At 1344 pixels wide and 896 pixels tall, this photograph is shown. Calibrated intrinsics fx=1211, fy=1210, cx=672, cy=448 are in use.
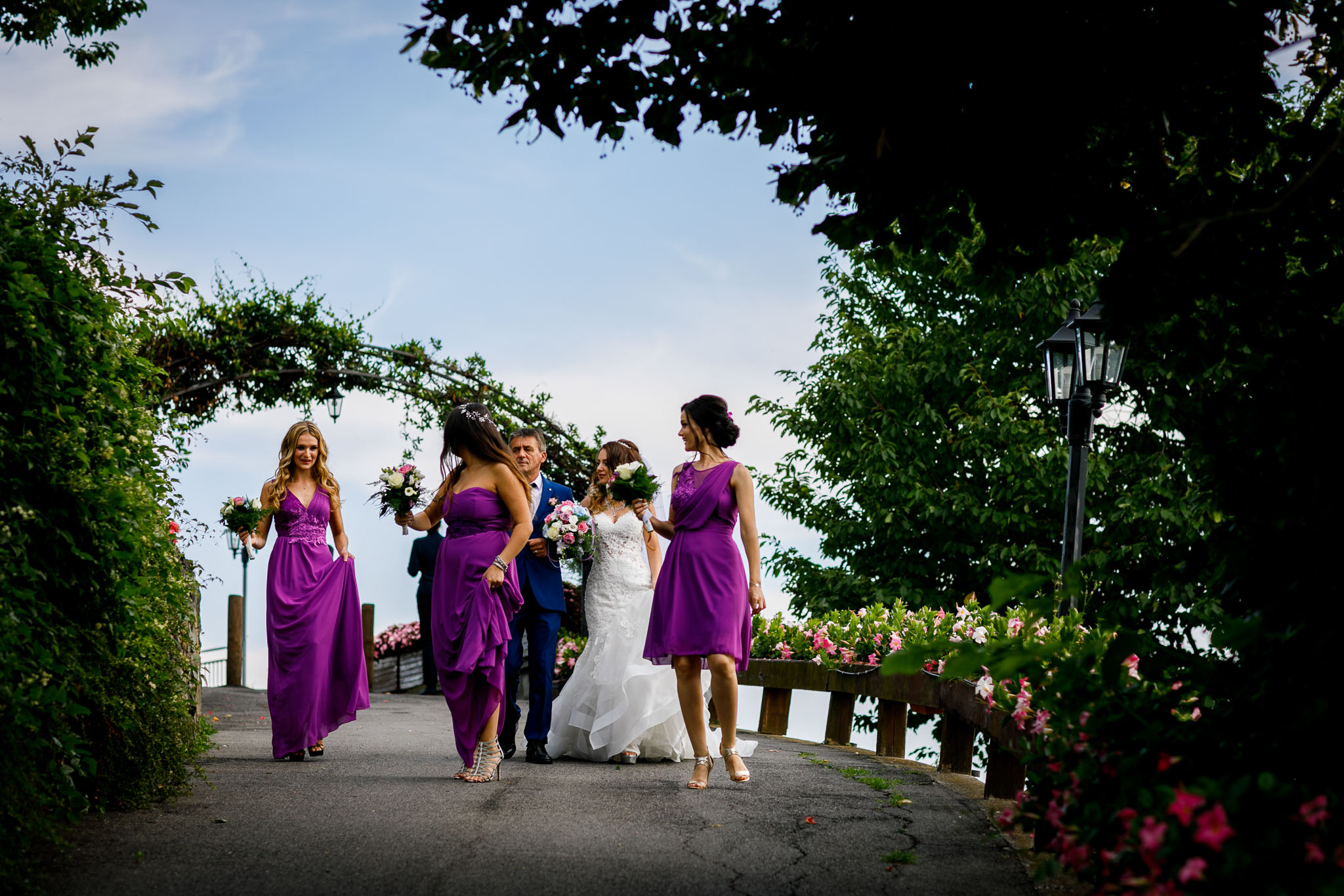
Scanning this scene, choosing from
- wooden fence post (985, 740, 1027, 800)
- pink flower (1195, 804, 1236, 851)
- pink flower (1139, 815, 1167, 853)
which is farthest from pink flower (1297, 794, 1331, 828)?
wooden fence post (985, 740, 1027, 800)

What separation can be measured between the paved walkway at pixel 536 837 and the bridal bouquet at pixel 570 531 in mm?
1518

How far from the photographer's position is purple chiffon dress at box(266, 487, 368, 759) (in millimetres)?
8266

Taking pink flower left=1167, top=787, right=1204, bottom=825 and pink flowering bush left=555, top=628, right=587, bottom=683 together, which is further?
pink flowering bush left=555, top=628, right=587, bottom=683

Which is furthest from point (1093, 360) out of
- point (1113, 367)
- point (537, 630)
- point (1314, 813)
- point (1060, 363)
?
point (1314, 813)

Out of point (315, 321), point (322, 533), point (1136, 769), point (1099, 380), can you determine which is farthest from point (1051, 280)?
point (1136, 769)

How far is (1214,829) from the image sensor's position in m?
2.57

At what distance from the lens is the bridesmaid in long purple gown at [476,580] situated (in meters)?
7.18

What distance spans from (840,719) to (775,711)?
139 cm

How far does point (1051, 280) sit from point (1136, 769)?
15.7 metres

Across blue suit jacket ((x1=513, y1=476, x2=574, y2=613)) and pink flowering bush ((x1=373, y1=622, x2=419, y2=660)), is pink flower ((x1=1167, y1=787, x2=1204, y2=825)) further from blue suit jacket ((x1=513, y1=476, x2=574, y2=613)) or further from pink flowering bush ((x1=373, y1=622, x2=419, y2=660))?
pink flowering bush ((x1=373, y1=622, x2=419, y2=660))

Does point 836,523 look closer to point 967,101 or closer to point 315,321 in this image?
point 315,321

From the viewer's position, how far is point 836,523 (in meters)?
19.2

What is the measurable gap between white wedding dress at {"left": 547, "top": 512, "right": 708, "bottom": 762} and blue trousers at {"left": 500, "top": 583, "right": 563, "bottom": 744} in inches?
10.4

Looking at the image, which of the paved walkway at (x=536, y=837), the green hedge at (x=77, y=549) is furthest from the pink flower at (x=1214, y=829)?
the green hedge at (x=77, y=549)
